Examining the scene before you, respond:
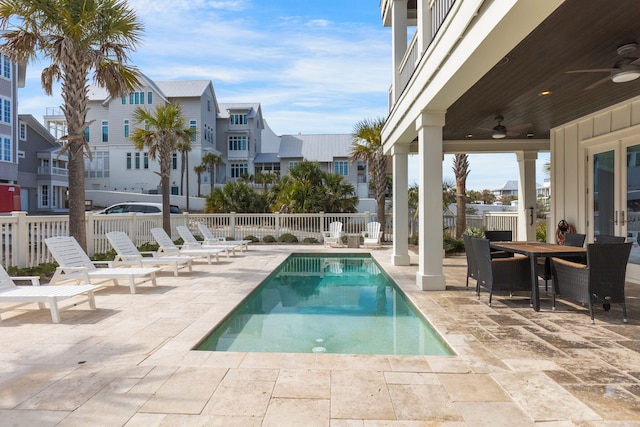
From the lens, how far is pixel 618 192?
8133 mm

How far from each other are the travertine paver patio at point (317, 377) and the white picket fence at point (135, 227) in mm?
3362

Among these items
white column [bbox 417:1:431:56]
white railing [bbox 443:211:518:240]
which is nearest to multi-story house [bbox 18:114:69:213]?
white railing [bbox 443:211:518:240]

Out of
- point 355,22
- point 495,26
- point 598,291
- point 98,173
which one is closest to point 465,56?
point 495,26

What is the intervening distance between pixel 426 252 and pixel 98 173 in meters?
32.7

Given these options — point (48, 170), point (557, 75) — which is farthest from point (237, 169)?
point (557, 75)

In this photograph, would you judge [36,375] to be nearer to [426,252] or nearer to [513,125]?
[426,252]

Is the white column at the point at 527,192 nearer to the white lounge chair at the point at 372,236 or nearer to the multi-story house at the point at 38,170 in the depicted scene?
the white lounge chair at the point at 372,236

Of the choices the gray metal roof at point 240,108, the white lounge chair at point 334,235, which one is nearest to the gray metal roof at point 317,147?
the gray metal roof at point 240,108

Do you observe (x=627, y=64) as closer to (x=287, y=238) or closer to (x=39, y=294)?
(x=39, y=294)

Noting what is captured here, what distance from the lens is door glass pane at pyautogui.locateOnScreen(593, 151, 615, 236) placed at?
8.41m

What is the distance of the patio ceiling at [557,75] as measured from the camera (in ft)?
14.5

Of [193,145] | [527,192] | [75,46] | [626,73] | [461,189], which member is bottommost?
[527,192]

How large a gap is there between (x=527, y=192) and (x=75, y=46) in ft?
38.7

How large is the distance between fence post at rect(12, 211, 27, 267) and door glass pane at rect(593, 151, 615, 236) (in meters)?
11.7
